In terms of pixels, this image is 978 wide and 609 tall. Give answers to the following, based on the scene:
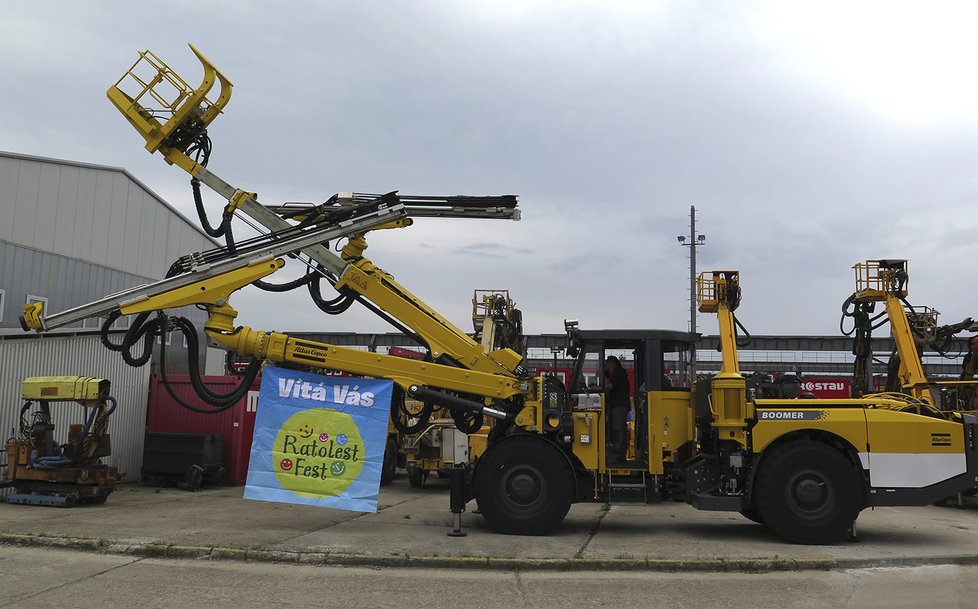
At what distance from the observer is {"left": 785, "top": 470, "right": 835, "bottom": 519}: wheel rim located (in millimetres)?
10008

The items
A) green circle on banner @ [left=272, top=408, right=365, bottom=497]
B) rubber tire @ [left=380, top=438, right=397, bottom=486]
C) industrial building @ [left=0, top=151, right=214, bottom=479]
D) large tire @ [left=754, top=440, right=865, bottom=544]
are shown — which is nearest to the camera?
large tire @ [left=754, top=440, right=865, bottom=544]

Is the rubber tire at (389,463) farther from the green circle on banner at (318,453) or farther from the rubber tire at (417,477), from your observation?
the green circle on banner at (318,453)

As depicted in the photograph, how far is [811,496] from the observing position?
10039 millimetres

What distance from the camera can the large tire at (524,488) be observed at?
10.3 metres

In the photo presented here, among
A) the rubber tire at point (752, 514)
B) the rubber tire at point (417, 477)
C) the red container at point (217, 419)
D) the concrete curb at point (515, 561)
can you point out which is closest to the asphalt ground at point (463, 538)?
the concrete curb at point (515, 561)

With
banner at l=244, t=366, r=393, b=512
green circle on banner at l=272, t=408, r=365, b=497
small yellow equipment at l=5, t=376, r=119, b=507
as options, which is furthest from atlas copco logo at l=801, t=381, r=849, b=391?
Result: small yellow equipment at l=5, t=376, r=119, b=507

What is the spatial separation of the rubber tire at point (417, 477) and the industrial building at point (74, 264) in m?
6.39

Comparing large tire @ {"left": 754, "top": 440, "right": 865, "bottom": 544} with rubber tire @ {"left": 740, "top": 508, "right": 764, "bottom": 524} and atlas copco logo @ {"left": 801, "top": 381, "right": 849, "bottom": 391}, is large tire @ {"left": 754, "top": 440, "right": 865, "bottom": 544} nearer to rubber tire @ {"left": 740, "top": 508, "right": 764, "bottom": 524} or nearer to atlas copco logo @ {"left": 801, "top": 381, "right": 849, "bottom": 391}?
rubber tire @ {"left": 740, "top": 508, "right": 764, "bottom": 524}

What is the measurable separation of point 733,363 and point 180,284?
10.0 m

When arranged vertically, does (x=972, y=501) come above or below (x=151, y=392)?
below

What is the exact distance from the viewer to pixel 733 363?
14469 millimetres

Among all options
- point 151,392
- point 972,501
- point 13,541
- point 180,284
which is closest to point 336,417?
point 180,284

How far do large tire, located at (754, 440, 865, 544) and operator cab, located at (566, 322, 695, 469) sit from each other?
170cm

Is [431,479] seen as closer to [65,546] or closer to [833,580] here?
[65,546]
